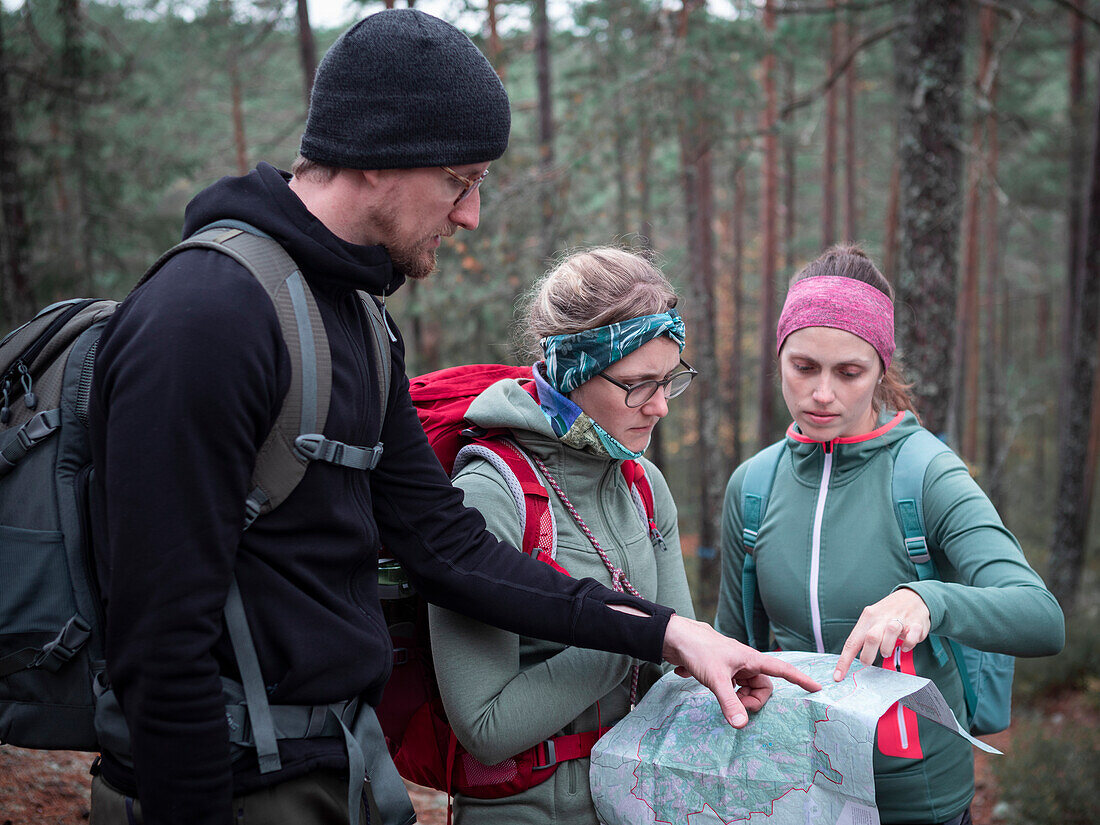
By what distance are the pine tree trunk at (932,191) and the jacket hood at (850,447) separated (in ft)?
11.8

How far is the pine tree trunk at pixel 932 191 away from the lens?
5883 mm

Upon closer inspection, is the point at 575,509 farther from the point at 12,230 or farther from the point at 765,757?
the point at 12,230

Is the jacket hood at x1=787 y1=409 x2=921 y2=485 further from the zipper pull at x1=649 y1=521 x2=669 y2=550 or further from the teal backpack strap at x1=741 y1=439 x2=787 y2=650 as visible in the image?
the zipper pull at x1=649 y1=521 x2=669 y2=550

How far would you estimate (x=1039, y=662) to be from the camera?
10031 millimetres

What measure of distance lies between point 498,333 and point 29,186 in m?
6.07

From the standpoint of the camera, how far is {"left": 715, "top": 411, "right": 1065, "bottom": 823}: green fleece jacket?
2113 millimetres

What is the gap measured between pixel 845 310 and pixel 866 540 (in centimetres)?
74

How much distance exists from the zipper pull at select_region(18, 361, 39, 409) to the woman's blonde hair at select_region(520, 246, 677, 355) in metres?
1.30

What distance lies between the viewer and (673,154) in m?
19.0

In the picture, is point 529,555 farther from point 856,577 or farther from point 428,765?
point 856,577

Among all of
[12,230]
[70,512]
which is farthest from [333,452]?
[12,230]

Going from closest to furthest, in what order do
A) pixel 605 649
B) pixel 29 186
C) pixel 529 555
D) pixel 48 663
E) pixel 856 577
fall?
pixel 48 663 < pixel 605 649 < pixel 529 555 < pixel 856 577 < pixel 29 186

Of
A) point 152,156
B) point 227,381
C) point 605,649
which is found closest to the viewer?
point 227,381

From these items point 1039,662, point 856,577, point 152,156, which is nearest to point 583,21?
point 152,156
